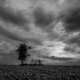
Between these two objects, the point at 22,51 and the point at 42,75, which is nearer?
the point at 42,75

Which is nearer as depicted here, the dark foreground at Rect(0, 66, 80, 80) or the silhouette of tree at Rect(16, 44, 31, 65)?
the dark foreground at Rect(0, 66, 80, 80)

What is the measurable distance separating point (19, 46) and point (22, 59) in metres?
8.43

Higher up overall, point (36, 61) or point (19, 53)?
point (19, 53)

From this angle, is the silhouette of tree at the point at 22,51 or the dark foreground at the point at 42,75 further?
the silhouette of tree at the point at 22,51

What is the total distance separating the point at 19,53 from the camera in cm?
6594

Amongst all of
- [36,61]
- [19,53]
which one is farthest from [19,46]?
[36,61]

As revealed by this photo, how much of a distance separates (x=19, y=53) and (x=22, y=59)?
417 centimetres

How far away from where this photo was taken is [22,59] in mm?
64625

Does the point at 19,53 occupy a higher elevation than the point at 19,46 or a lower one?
lower

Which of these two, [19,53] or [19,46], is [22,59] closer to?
[19,53]

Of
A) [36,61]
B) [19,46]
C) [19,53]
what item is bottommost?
[36,61]

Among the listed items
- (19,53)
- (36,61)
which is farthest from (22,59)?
(36,61)

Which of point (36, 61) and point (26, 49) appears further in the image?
point (26, 49)

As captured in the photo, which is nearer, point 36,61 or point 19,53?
point 36,61
